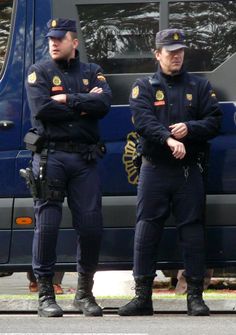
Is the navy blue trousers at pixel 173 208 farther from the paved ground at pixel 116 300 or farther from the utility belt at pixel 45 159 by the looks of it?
the paved ground at pixel 116 300

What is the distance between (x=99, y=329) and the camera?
6.84 metres

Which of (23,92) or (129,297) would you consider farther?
(129,297)

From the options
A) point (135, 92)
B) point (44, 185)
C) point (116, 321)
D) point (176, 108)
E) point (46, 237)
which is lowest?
point (116, 321)

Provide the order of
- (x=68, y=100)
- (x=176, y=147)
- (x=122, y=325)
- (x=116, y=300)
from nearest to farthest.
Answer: (x=122, y=325)
(x=176, y=147)
(x=68, y=100)
(x=116, y=300)

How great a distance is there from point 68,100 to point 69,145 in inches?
12.1

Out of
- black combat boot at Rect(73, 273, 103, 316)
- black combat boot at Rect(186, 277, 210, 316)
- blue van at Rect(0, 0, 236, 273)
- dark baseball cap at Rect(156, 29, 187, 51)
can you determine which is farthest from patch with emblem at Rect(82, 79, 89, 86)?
black combat boot at Rect(186, 277, 210, 316)

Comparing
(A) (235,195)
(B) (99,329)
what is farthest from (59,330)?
(A) (235,195)

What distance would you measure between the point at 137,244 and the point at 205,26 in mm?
1561

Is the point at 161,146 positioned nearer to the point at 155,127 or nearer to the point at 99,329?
the point at 155,127

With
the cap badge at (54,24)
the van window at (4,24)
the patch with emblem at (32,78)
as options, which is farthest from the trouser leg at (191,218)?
the van window at (4,24)

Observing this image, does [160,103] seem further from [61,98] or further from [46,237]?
[46,237]

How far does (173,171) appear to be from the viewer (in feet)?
25.8

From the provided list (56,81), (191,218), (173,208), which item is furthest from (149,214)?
(56,81)

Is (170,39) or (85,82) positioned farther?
(85,82)
